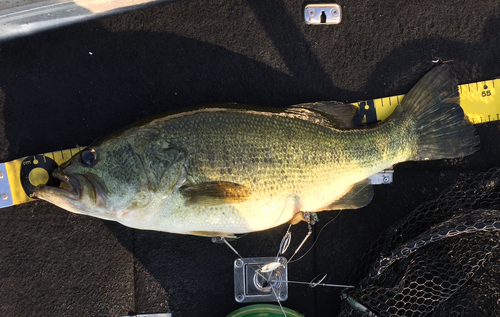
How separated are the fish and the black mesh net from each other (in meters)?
0.36

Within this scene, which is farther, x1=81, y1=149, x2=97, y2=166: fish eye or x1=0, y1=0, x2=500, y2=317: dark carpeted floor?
x1=0, y1=0, x2=500, y2=317: dark carpeted floor

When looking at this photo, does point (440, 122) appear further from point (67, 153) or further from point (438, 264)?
point (67, 153)

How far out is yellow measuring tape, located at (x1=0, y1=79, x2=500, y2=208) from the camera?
246 cm

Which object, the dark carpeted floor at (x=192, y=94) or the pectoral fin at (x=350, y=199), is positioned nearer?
the pectoral fin at (x=350, y=199)

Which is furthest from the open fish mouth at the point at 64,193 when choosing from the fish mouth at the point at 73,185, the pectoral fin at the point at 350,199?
the pectoral fin at the point at 350,199

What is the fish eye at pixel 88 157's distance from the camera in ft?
6.48

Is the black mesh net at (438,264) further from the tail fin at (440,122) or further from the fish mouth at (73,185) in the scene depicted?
the fish mouth at (73,185)

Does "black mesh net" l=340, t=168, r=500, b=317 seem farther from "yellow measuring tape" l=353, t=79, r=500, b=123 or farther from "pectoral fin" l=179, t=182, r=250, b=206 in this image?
"pectoral fin" l=179, t=182, r=250, b=206

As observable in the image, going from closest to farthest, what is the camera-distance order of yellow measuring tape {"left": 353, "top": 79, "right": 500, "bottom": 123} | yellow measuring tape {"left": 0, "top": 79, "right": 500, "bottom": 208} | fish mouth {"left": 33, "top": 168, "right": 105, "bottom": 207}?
fish mouth {"left": 33, "top": 168, "right": 105, "bottom": 207} → yellow measuring tape {"left": 0, "top": 79, "right": 500, "bottom": 208} → yellow measuring tape {"left": 353, "top": 79, "right": 500, "bottom": 123}

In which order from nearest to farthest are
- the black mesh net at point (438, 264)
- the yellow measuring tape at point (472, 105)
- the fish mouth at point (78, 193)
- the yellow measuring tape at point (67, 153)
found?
the fish mouth at point (78, 193) < the black mesh net at point (438, 264) < the yellow measuring tape at point (67, 153) < the yellow measuring tape at point (472, 105)

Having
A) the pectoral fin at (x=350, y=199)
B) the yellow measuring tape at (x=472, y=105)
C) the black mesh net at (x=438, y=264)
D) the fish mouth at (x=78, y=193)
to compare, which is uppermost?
the yellow measuring tape at (x=472, y=105)

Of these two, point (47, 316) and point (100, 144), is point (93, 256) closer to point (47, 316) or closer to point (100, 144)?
point (47, 316)

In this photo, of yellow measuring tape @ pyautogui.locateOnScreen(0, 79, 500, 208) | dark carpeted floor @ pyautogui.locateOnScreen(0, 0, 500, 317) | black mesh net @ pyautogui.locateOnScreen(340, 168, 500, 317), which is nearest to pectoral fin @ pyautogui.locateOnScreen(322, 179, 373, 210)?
dark carpeted floor @ pyautogui.locateOnScreen(0, 0, 500, 317)

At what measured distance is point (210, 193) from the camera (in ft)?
6.57
